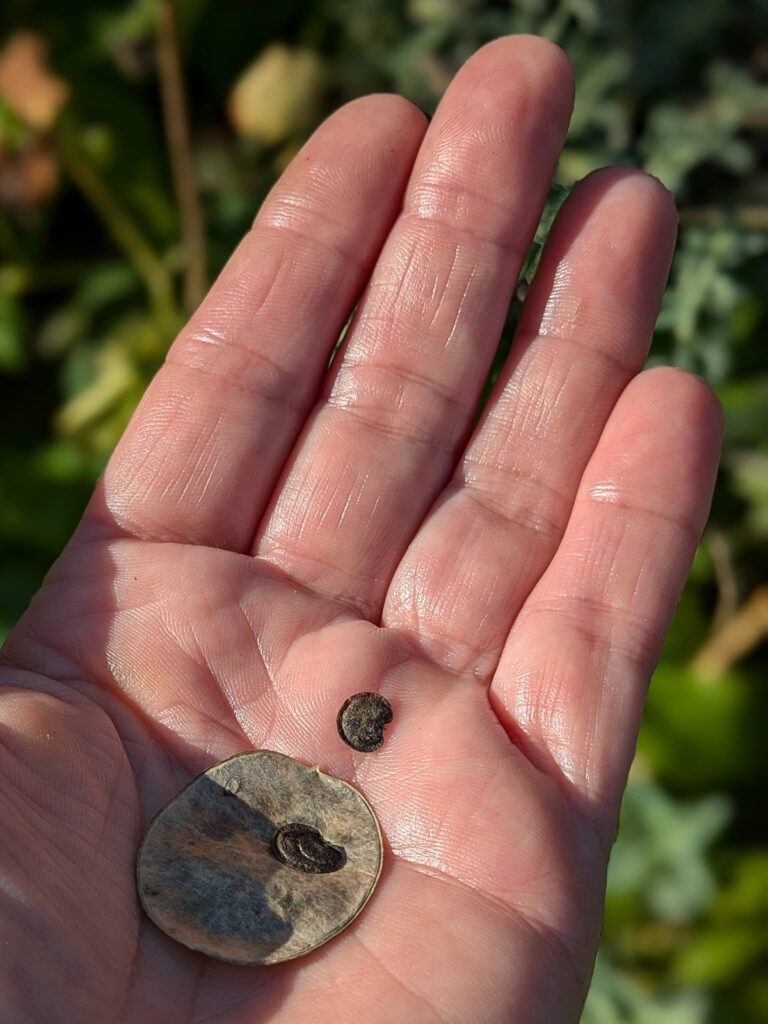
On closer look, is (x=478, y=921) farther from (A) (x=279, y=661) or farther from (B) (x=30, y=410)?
(B) (x=30, y=410)

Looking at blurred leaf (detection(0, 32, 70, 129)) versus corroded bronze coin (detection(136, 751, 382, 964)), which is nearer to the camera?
corroded bronze coin (detection(136, 751, 382, 964))

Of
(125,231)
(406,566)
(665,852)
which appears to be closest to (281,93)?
(125,231)

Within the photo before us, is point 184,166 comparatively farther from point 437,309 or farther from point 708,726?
point 708,726

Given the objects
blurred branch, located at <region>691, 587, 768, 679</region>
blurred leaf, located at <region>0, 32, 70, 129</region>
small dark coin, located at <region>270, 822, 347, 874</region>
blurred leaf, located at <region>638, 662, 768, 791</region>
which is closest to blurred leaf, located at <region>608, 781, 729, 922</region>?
blurred leaf, located at <region>638, 662, 768, 791</region>

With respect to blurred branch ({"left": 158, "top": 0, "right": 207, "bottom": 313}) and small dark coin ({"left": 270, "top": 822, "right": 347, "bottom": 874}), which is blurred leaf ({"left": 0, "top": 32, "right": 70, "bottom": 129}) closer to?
blurred branch ({"left": 158, "top": 0, "right": 207, "bottom": 313})

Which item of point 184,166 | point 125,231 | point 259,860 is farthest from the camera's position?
point 125,231

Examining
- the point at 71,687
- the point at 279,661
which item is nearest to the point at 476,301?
the point at 279,661

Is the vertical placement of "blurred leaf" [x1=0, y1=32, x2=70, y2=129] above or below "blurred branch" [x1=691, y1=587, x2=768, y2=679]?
above
